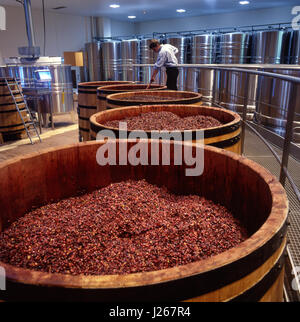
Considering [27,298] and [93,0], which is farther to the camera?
[93,0]

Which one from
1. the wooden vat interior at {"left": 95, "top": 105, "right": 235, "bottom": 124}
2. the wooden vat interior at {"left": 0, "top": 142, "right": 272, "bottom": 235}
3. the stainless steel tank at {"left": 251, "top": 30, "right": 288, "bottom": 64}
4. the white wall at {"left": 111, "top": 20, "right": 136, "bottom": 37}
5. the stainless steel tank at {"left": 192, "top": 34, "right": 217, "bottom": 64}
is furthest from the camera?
the white wall at {"left": 111, "top": 20, "right": 136, "bottom": 37}

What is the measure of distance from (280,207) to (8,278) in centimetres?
66

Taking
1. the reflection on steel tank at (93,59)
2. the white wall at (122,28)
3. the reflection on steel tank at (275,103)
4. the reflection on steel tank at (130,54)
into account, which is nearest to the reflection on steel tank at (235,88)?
the reflection on steel tank at (275,103)

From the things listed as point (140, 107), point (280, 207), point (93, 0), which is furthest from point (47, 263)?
point (93, 0)

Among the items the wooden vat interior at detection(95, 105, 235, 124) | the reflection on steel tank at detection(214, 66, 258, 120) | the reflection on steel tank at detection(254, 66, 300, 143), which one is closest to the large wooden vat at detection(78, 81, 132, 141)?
the wooden vat interior at detection(95, 105, 235, 124)

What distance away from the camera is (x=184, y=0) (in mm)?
10219

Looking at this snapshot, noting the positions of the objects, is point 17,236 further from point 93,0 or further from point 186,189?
point 93,0

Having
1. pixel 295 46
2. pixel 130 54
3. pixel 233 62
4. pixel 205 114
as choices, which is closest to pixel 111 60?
pixel 130 54

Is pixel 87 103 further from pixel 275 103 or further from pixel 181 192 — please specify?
pixel 181 192

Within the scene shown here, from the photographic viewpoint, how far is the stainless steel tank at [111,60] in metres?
12.5

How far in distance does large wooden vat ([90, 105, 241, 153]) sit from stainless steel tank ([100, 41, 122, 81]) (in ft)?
35.1

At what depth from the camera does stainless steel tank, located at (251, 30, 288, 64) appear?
301 inches

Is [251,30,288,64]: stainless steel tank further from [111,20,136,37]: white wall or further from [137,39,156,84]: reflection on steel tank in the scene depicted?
[111,20,136,37]: white wall

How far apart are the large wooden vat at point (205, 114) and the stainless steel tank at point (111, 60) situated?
35.1 ft
